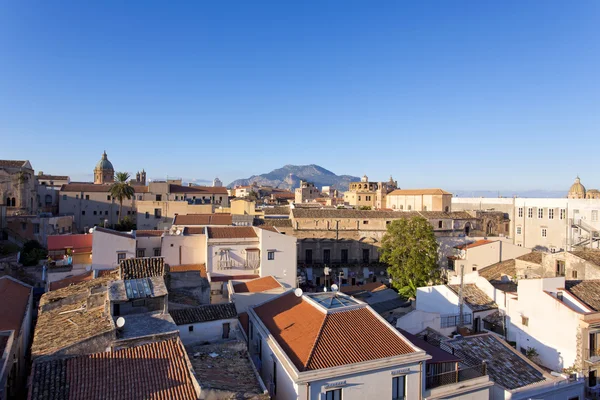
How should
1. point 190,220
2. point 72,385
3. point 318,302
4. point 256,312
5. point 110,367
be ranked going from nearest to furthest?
point 72,385 → point 110,367 → point 318,302 → point 256,312 → point 190,220

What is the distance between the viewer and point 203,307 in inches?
655

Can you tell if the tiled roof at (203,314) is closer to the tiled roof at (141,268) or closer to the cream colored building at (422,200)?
the tiled roof at (141,268)

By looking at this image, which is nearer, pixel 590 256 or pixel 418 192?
pixel 590 256

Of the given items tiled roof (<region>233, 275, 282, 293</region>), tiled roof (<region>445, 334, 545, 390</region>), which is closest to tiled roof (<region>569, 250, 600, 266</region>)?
tiled roof (<region>445, 334, 545, 390</region>)

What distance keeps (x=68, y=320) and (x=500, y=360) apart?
17.2 metres

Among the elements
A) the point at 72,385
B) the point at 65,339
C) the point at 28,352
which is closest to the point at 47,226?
the point at 28,352

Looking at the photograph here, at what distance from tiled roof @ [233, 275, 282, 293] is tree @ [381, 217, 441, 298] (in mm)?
10588

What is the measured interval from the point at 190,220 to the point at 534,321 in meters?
A: 26.7

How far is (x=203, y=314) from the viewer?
16141 mm

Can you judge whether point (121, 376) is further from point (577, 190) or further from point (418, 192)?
point (577, 190)

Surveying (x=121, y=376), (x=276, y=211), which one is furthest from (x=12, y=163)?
(x=121, y=376)

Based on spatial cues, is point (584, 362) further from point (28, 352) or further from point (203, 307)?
point (28, 352)

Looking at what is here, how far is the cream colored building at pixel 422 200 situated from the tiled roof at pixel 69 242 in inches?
1901

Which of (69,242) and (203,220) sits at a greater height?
(203,220)
